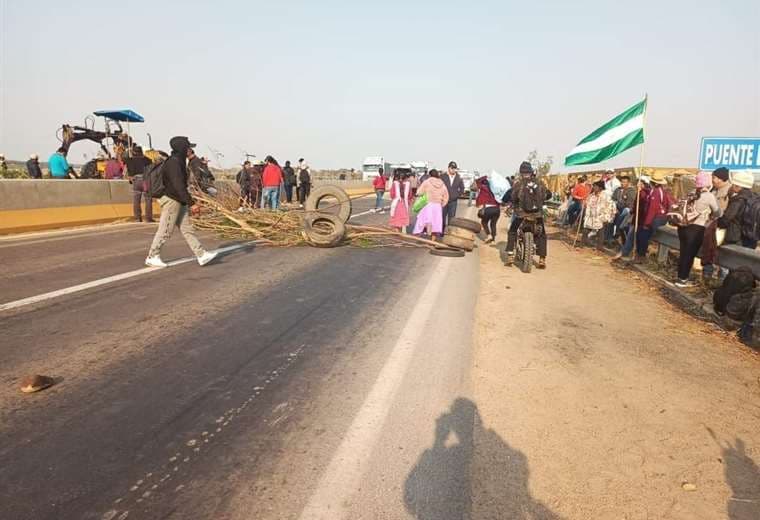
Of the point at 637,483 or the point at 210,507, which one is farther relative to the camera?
the point at 637,483

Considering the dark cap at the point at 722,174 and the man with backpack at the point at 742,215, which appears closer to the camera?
the man with backpack at the point at 742,215

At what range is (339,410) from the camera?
3.17m

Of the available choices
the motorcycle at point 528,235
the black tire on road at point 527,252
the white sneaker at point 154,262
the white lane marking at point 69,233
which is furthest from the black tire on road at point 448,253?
the white lane marking at point 69,233

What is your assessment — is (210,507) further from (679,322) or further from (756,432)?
(679,322)

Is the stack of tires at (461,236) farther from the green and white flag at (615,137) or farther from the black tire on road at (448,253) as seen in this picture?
the green and white flag at (615,137)

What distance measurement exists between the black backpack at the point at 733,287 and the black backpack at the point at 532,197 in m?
3.43

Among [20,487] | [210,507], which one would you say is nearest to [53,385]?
[20,487]

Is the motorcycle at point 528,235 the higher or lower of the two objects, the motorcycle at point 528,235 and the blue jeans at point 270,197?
the lower

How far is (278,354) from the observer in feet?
13.3

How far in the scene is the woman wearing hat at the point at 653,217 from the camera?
9.29m

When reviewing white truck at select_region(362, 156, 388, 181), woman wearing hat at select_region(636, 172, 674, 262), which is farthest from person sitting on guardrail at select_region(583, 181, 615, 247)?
white truck at select_region(362, 156, 388, 181)

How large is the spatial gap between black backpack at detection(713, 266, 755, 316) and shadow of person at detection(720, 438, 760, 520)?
3.12 metres

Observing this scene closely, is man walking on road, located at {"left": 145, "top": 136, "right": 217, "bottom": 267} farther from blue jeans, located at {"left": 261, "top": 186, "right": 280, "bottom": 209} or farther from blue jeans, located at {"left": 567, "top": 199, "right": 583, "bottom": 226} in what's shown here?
blue jeans, located at {"left": 567, "top": 199, "right": 583, "bottom": 226}

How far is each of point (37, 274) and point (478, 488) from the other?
667 centimetres
